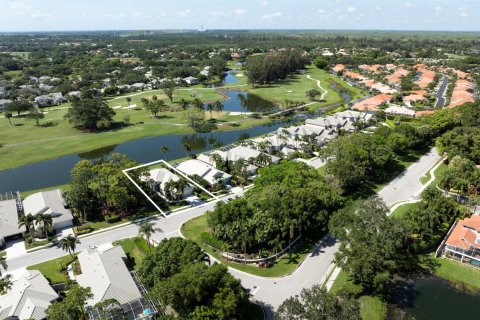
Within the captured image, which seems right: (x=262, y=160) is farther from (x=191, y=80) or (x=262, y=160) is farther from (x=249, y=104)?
(x=191, y=80)

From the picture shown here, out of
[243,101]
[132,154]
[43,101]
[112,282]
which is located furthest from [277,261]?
[43,101]

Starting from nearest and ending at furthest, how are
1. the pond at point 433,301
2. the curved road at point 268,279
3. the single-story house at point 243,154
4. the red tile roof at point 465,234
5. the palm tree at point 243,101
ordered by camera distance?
the pond at point 433,301
the curved road at point 268,279
the red tile roof at point 465,234
the single-story house at point 243,154
the palm tree at point 243,101

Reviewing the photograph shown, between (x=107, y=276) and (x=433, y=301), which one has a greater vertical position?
(x=107, y=276)

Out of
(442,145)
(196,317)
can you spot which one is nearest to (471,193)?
(442,145)

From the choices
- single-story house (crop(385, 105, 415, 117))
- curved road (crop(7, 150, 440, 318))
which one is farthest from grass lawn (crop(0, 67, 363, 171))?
curved road (crop(7, 150, 440, 318))

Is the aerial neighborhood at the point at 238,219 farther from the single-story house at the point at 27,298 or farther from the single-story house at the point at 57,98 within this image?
the single-story house at the point at 57,98

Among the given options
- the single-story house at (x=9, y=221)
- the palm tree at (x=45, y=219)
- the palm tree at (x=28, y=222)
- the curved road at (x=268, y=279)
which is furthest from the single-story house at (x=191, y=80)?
the palm tree at (x=45, y=219)

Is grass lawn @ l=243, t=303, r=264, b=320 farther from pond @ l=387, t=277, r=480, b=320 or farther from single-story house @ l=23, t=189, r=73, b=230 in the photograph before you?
single-story house @ l=23, t=189, r=73, b=230
